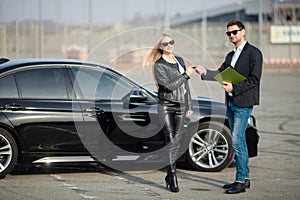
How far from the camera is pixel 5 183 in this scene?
26.3 feet

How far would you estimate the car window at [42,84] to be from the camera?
844 cm

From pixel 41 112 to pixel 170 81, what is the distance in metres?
1.84

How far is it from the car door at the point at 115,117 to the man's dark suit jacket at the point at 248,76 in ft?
4.28

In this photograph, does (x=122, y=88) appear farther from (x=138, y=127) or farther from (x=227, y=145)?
(x=227, y=145)

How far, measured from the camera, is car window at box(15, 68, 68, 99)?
844cm

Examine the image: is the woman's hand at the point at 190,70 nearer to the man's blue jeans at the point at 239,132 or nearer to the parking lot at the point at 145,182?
the man's blue jeans at the point at 239,132

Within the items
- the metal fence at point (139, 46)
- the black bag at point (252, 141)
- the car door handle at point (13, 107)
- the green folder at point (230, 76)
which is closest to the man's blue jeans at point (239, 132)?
the green folder at point (230, 76)

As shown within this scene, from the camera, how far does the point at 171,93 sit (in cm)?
758

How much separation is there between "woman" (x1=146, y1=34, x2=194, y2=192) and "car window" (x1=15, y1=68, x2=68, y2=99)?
4.85 feet

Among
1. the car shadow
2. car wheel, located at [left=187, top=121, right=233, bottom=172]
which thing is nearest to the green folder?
car wheel, located at [left=187, top=121, right=233, bottom=172]

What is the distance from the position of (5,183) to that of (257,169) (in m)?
3.46

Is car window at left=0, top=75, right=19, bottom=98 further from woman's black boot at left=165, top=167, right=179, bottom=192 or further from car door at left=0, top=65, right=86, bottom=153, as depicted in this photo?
woman's black boot at left=165, top=167, right=179, bottom=192

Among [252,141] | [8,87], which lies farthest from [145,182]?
[8,87]

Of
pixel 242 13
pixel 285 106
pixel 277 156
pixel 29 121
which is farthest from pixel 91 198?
pixel 242 13
